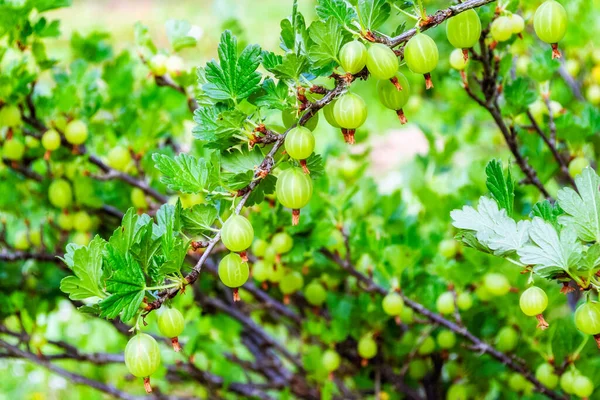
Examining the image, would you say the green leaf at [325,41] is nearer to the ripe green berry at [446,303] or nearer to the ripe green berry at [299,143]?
the ripe green berry at [299,143]

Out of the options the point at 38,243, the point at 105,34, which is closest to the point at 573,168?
the point at 105,34

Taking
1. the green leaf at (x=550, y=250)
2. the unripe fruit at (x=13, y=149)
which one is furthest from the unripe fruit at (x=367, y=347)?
the unripe fruit at (x=13, y=149)

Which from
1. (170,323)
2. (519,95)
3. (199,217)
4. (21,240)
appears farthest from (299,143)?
(21,240)

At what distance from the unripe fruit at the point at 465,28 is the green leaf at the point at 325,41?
150 mm

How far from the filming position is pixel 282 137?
0.80m

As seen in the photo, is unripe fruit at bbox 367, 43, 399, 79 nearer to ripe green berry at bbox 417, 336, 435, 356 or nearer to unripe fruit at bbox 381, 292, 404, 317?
unripe fruit at bbox 381, 292, 404, 317

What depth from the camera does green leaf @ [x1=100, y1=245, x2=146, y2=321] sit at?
2.27 ft

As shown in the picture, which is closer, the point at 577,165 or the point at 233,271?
the point at 233,271

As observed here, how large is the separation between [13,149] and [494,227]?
1089 mm

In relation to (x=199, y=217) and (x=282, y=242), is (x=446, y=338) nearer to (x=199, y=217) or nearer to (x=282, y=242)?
(x=282, y=242)

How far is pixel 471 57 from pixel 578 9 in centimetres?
86

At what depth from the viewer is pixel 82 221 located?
4.97 feet

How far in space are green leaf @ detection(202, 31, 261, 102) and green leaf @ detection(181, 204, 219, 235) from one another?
0.46 ft

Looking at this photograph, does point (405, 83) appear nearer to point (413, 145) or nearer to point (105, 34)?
point (105, 34)
